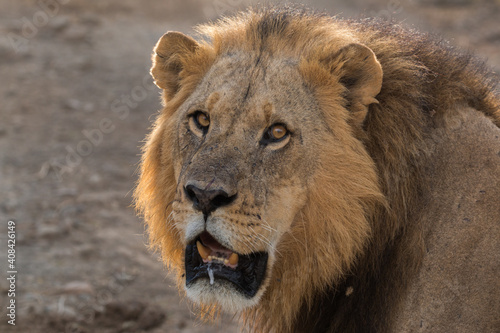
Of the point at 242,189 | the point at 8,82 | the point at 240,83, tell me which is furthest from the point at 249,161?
the point at 8,82

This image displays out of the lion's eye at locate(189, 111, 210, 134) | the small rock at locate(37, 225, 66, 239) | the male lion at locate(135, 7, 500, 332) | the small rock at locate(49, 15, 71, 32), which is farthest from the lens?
the small rock at locate(49, 15, 71, 32)

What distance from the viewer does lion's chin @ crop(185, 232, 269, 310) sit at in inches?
113

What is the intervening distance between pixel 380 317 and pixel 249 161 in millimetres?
932

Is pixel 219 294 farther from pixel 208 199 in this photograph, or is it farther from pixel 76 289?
pixel 76 289

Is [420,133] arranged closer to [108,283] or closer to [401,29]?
[401,29]

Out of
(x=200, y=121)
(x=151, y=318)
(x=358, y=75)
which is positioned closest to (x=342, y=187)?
(x=358, y=75)

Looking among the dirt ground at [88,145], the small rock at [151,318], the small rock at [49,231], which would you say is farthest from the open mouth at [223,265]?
the small rock at [49,231]

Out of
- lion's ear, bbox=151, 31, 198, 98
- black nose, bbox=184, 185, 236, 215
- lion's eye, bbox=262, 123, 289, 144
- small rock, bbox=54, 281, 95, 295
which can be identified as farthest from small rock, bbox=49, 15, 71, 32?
black nose, bbox=184, 185, 236, 215

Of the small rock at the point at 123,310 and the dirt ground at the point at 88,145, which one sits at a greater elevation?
the dirt ground at the point at 88,145

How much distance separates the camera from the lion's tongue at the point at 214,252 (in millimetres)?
2898

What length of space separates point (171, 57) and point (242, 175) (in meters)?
0.99

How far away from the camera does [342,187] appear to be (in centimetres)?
298

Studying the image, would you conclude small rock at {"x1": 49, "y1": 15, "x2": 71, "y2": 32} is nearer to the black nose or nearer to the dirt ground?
the dirt ground

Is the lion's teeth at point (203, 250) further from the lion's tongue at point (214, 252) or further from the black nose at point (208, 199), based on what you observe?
the black nose at point (208, 199)
